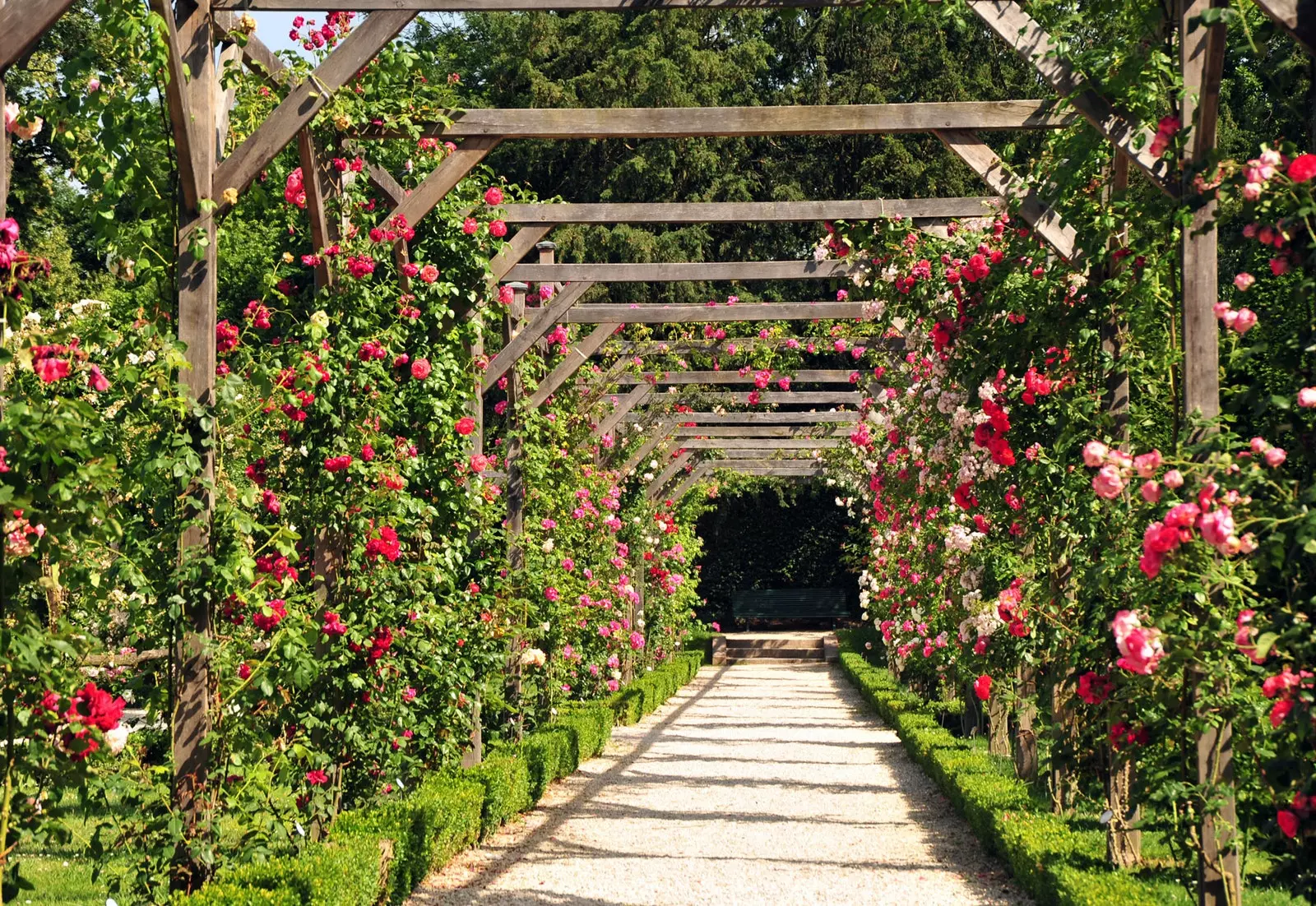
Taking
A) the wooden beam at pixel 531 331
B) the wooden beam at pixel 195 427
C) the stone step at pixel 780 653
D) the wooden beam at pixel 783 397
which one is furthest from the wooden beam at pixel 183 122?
the stone step at pixel 780 653

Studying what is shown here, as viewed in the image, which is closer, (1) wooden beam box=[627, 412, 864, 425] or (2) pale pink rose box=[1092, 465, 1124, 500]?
(2) pale pink rose box=[1092, 465, 1124, 500]

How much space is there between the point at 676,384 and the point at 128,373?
→ 1077 centimetres

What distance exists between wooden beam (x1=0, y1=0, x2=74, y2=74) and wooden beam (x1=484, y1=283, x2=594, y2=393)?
17.3 feet

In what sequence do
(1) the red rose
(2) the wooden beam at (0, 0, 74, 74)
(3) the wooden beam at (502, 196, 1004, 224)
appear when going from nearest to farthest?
1. (1) the red rose
2. (2) the wooden beam at (0, 0, 74, 74)
3. (3) the wooden beam at (502, 196, 1004, 224)

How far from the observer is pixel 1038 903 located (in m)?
5.50

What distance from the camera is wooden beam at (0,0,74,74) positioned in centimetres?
319

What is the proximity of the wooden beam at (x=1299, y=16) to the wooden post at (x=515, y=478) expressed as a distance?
6.29m

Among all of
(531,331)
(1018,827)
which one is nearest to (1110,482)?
(1018,827)

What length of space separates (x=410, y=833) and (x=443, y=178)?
2.68 metres

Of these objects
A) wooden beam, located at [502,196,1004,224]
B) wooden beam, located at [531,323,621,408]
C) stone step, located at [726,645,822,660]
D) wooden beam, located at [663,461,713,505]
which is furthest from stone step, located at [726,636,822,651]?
wooden beam, located at [502,196,1004,224]

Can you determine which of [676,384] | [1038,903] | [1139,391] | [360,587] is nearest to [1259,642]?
[1139,391]

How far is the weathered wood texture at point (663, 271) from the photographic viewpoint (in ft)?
29.1

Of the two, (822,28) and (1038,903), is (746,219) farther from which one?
(822,28)

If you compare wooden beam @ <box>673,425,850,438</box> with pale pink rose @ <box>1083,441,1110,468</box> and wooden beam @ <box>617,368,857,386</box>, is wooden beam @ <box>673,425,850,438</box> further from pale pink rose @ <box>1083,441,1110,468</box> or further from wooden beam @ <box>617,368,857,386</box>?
pale pink rose @ <box>1083,441,1110,468</box>
